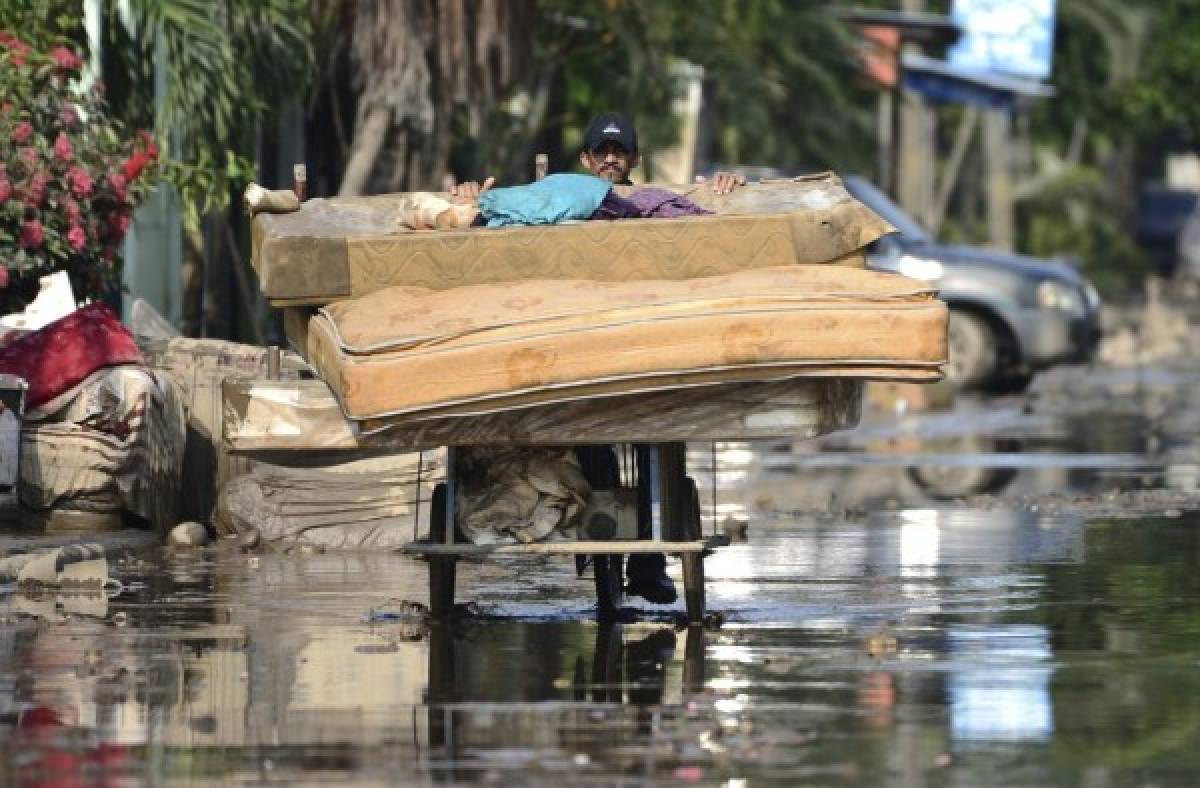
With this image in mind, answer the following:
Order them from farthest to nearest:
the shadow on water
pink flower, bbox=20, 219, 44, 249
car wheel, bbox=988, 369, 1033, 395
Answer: car wheel, bbox=988, 369, 1033, 395 < pink flower, bbox=20, 219, 44, 249 < the shadow on water

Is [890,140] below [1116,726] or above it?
above

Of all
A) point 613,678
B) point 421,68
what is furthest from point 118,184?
point 421,68

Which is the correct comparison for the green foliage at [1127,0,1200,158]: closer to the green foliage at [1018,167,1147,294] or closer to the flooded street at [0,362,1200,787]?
the green foliage at [1018,167,1147,294]

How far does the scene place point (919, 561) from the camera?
1327cm

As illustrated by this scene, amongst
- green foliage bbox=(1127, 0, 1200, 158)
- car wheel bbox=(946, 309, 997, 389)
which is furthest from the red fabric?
green foliage bbox=(1127, 0, 1200, 158)

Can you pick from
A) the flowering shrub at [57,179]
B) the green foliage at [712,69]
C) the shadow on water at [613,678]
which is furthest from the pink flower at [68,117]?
the green foliage at [712,69]

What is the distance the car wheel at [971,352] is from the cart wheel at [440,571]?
17.3m

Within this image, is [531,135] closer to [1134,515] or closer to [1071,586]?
[1134,515]

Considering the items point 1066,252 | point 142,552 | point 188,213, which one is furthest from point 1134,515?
point 1066,252

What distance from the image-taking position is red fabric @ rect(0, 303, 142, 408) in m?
13.9

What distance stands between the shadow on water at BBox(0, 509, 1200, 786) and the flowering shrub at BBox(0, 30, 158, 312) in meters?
2.30

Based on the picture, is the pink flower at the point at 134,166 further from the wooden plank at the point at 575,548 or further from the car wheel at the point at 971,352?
the car wheel at the point at 971,352

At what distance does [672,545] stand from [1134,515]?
5.87m

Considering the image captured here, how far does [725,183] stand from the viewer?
11664mm
